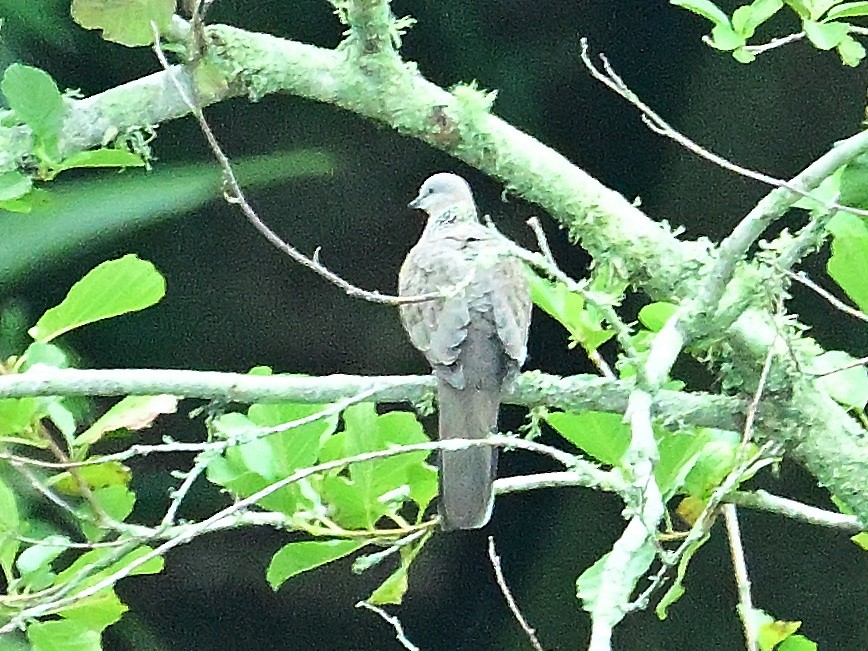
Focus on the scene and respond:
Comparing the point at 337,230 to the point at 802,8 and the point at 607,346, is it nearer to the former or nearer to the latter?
the point at 607,346

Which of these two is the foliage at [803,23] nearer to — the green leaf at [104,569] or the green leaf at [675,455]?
the green leaf at [675,455]

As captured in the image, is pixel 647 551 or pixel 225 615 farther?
pixel 225 615

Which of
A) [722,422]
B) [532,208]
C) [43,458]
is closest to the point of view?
[722,422]

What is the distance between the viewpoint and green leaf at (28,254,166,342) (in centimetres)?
67

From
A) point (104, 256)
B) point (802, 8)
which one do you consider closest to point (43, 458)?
point (104, 256)

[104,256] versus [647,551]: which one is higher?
[104,256]

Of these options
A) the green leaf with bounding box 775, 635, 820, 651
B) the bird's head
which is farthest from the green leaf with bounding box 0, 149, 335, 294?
the green leaf with bounding box 775, 635, 820, 651

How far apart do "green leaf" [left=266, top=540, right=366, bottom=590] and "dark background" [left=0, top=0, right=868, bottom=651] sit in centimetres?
37

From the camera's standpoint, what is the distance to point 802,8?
66cm

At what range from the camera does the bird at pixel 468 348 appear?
2.38 ft

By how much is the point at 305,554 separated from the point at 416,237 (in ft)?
1.65

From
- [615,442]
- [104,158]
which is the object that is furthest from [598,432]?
[104,158]

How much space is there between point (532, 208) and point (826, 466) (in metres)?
0.47

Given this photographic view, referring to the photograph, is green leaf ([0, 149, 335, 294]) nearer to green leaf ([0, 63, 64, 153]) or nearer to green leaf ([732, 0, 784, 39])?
green leaf ([0, 63, 64, 153])
